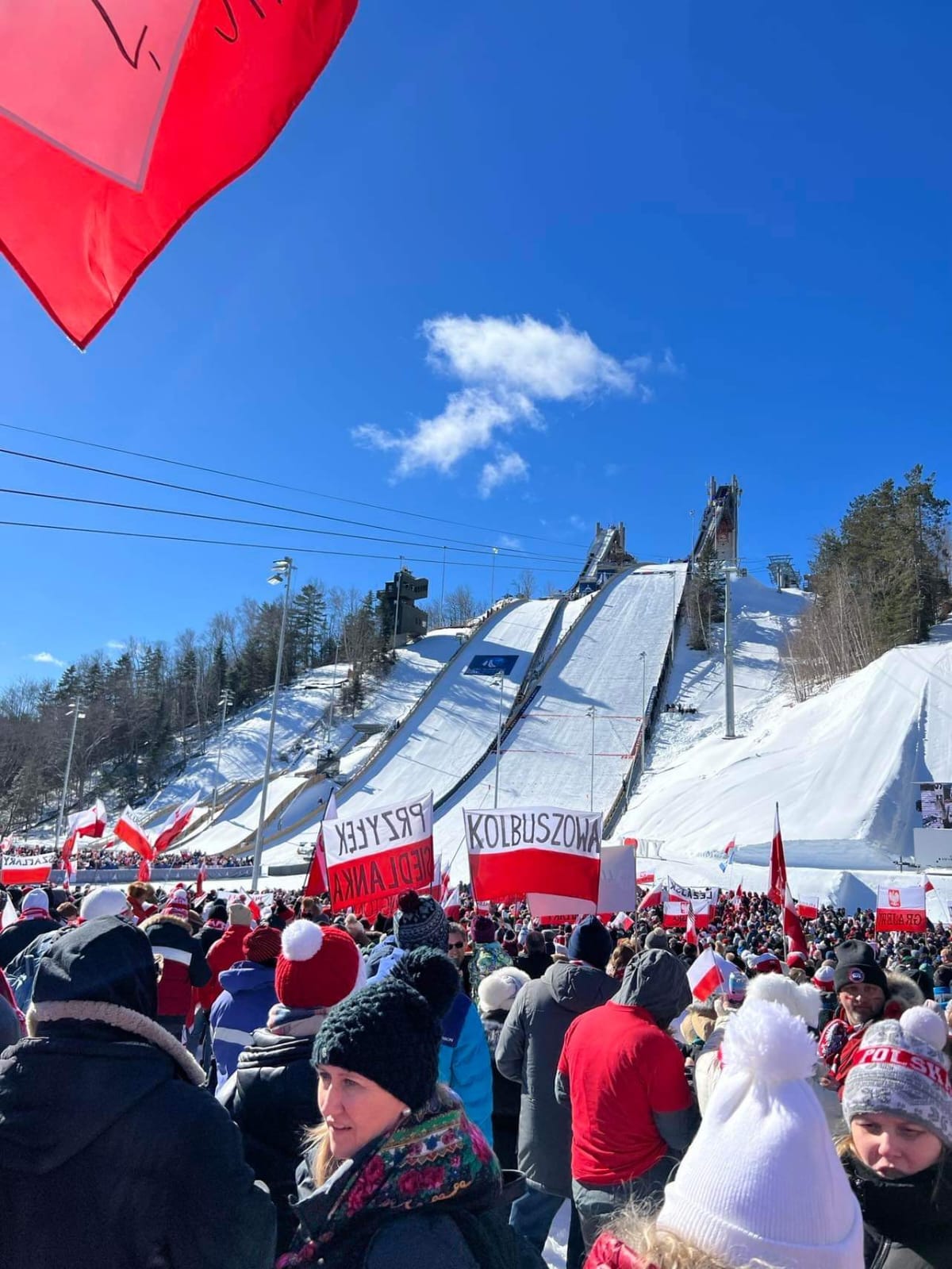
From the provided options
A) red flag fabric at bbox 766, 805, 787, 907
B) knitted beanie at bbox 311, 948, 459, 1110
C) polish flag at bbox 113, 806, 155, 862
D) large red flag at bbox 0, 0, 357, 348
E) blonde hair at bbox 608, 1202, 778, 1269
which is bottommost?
polish flag at bbox 113, 806, 155, 862

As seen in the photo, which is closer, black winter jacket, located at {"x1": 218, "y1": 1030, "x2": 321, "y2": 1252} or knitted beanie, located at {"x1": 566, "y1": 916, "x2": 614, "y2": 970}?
black winter jacket, located at {"x1": 218, "y1": 1030, "x2": 321, "y2": 1252}

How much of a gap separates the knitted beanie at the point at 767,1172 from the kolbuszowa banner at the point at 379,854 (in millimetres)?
6531

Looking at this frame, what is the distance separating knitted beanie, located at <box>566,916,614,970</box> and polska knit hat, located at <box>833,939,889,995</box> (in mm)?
1147

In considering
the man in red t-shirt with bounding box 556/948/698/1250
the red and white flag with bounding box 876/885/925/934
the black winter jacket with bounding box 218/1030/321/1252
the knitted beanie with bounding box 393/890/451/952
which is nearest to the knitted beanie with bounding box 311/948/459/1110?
the black winter jacket with bounding box 218/1030/321/1252

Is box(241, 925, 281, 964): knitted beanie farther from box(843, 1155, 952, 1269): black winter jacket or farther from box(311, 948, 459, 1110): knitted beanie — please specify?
box(843, 1155, 952, 1269): black winter jacket

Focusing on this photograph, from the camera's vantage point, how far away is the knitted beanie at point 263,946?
3867 mm

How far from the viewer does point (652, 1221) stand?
1.46m

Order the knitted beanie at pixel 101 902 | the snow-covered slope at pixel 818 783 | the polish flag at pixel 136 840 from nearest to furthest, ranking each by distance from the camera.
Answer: the knitted beanie at pixel 101 902
the polish flag at pixel 136 840
the snow-covered slope at pixel 818 783

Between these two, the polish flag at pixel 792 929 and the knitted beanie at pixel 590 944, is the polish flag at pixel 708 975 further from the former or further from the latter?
the polish flag at pixel 792 929

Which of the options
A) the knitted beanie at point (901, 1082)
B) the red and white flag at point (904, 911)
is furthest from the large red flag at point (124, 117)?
the red and white flag at point (904, 911)

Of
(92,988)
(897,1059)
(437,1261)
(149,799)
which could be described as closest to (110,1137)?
(92,988)

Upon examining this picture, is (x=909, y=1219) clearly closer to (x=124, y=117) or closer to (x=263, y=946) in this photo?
(x=263, y=946)

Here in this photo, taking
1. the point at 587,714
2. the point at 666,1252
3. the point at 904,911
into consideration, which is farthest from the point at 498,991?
the point at 587,714

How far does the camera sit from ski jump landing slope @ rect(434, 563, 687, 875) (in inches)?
1598
